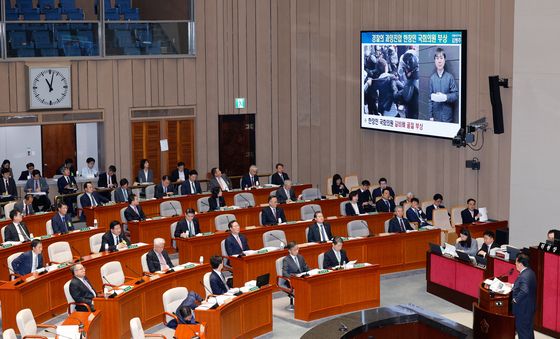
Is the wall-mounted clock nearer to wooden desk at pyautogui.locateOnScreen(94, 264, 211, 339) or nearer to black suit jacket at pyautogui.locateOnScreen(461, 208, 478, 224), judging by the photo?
wooden desk at pyautogui.locateOnScreen(94, 264, 211, 339)

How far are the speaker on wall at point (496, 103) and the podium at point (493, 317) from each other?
696 cm

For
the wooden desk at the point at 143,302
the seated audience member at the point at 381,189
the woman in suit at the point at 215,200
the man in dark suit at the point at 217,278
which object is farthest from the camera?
the seated audience member at the point at 381,189

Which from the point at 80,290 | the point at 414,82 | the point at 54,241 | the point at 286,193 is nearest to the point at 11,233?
the point at 54,241

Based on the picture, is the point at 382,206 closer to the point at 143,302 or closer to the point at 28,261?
the point at 143,302

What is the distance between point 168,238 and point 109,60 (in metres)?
6.11

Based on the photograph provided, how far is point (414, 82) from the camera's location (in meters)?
20.9

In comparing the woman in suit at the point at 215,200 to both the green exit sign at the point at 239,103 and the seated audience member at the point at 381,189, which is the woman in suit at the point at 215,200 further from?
Result: the green exit sign at the point at 239,103

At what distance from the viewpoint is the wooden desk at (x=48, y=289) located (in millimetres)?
13781

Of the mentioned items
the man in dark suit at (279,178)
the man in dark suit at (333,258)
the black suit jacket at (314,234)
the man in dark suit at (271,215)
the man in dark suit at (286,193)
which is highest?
the man in dark suit at (279,178)

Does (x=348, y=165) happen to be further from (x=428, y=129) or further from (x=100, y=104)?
(x=100, y=104)

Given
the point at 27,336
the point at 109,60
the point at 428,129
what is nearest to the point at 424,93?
the point at 428,129

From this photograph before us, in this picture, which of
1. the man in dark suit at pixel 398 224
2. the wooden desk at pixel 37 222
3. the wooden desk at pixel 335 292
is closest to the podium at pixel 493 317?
the wooden desk at pixel 335 292

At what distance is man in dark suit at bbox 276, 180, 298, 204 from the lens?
813 inches

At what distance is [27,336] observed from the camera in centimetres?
1191
